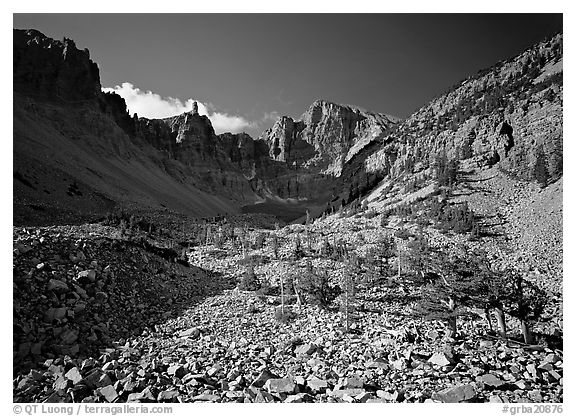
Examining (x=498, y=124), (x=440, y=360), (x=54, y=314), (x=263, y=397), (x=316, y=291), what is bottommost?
(x=263, y=397)

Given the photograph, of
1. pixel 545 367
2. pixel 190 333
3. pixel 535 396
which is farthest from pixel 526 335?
pixel 190 333

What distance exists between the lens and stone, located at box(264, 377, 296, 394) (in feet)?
23.8

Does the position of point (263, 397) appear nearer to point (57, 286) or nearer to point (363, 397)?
point (363, 397)

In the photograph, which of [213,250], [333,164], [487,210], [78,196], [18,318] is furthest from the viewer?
[333,164]

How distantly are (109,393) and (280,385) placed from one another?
3.86 metres

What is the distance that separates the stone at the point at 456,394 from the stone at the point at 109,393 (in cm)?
695

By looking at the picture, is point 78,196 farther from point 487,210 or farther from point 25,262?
point 487,210

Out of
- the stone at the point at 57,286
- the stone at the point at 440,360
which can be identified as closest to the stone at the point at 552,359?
the stone at the point at 440,360

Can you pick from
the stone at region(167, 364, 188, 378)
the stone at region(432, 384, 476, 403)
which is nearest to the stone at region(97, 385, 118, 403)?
the stone at region(167, 364, 188, 378)

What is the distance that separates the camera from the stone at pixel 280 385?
725cm

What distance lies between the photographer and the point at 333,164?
164m

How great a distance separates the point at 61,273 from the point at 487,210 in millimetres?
41492

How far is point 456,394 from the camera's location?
6.56 m
